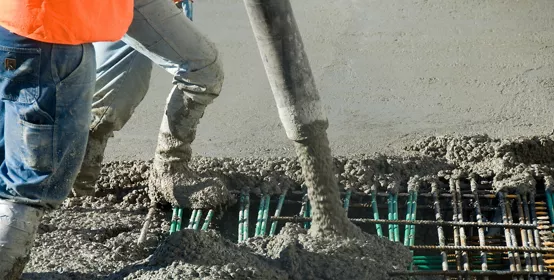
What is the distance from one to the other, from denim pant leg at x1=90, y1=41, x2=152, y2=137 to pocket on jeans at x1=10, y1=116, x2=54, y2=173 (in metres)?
0.97

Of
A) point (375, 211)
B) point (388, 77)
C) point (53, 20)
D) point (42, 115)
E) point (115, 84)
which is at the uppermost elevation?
point (388, 77)

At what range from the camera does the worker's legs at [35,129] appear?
2852 millimetres

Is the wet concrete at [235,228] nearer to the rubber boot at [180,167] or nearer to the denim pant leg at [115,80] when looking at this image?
the rubber boot at [180,167]

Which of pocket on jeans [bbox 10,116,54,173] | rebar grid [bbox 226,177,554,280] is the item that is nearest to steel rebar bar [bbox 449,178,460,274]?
rebar grid [bbox 226,177,554,280]

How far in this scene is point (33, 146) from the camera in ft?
9.54

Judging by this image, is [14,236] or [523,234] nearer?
[14,236]

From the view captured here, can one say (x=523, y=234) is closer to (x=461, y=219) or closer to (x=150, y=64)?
(x=461, y=219)

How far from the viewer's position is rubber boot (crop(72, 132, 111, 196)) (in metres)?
3.98

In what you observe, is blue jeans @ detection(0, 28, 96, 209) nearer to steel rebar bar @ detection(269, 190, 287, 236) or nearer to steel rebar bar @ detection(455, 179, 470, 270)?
steel rebar bar @ detection(269, 190, 287, 236)

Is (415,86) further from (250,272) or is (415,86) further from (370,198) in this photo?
(250,272)

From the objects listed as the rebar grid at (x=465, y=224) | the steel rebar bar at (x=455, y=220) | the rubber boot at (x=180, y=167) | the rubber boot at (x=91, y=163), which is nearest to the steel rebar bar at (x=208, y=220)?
the rubber boot at (x=180, y=167)

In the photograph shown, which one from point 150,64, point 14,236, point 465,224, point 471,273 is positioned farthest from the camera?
point 150,64

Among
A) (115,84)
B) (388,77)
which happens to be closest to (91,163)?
(115,84)

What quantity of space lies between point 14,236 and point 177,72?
1.11m
